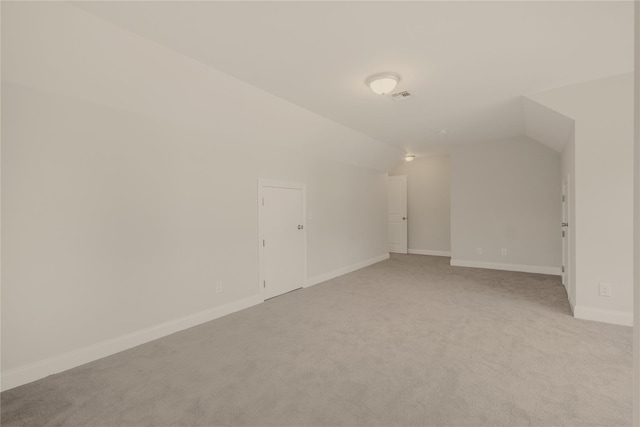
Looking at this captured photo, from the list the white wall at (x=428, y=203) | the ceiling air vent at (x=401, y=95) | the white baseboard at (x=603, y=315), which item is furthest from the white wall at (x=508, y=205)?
the ceiling air vent at (x=401, y=95)

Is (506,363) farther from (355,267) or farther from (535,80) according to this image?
(355,267)

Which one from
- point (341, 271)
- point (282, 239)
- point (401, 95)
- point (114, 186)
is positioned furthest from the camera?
point (341, 271)

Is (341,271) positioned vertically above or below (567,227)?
below

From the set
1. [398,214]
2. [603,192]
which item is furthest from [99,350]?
[398,214]

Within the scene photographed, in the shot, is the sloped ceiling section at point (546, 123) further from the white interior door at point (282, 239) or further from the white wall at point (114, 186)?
the white interior door at point (282, 239)

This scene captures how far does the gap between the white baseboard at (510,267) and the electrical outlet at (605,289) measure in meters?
2.54

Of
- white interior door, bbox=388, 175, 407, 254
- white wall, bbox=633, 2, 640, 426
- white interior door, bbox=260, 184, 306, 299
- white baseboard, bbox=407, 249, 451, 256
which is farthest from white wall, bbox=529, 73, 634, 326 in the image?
white interior door, bbox=388, 175, 407, 254

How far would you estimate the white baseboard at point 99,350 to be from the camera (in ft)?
7.21

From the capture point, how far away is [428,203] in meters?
A: 8.05

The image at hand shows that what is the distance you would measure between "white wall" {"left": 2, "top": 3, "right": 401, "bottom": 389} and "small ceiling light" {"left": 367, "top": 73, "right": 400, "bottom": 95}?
3.98ft

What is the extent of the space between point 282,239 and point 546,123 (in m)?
4.11

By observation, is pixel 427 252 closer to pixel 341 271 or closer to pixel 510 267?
pixel 510 267

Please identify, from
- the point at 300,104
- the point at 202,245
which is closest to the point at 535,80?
the point at 300,104

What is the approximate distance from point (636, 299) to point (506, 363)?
2.13 metres
